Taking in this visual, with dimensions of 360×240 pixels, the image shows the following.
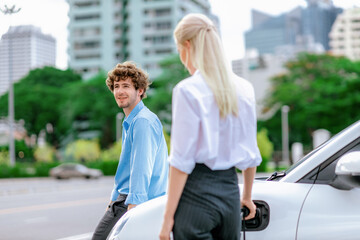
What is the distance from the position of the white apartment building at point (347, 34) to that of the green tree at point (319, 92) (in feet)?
280

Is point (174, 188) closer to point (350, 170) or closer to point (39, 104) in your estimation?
point (350, 170)

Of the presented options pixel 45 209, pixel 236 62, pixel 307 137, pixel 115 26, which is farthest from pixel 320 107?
pixel 236 62

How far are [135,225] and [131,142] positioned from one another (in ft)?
2.12

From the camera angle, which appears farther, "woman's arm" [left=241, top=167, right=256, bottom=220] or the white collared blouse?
"woman's arm" [left=241, top=167, right=256, bottom=220]

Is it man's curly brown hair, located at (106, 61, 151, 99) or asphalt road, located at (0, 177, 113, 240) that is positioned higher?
man's curly brown hair, located at (106, 61, 151, 99)

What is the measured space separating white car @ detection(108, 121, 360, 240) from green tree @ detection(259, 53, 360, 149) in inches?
Result: 1921

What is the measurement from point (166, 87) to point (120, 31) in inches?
1321

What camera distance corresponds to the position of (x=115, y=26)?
3474 inches

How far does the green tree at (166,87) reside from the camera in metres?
55.9

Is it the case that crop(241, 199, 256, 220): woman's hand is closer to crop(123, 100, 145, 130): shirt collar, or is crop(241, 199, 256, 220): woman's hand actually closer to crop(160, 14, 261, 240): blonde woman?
crop(160, 14, 261, 240): blonde woman

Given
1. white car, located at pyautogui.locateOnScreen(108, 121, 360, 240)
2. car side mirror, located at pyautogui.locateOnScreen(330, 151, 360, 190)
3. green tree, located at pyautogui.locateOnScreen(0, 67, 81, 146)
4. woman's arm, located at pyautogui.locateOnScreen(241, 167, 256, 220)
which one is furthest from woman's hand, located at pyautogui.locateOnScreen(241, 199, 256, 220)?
green tree, located at pyautogui.locateOnScreen(0, 67, 81, 146)

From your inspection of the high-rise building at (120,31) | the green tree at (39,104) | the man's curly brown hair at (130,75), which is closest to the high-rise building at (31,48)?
the high-rise building at (120,31)

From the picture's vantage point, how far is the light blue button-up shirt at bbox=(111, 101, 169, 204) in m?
3.20

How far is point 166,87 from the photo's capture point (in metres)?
57.1
